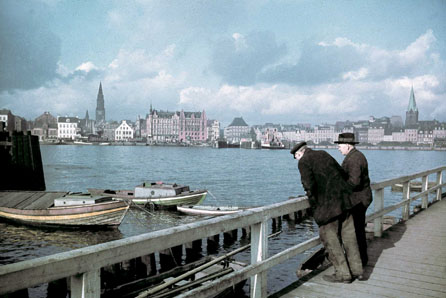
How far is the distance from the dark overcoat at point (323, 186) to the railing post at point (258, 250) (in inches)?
36.7

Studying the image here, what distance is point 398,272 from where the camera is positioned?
21.0ft

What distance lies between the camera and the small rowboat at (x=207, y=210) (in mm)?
28513

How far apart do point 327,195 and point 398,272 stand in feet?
7.23

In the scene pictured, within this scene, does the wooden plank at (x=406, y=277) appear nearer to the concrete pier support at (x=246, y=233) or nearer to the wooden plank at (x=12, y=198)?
the concrete pier support at (x=246, y=233)

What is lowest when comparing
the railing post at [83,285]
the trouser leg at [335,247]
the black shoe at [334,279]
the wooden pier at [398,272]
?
the wooden pier at [398,272]

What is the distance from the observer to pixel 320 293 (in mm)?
5371

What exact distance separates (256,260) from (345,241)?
5.66ft

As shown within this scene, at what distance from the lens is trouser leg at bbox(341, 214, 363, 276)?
5.68 meters

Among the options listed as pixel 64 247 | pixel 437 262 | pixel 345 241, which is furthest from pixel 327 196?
pixel 64 247

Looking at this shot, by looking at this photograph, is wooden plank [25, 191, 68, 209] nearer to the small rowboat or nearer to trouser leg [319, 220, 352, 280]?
the small rowboat

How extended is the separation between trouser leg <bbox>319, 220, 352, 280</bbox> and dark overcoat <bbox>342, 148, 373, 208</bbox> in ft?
2.61

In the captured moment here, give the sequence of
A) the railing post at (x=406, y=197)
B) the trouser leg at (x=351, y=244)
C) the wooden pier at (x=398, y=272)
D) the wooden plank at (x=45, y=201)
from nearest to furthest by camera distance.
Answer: the wooden pier at (x=398, y=272)
the trouser leg at (x=351, y=244)
the railing post at (x=406, y=197)
the wooden plank at (x=45, y=201)

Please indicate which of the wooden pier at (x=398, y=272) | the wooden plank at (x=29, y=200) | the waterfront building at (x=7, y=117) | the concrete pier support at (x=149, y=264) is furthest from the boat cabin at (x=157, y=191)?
the waterfront building at (x=7, y=117)

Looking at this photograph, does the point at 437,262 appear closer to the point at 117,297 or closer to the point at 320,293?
the point at 320,293
